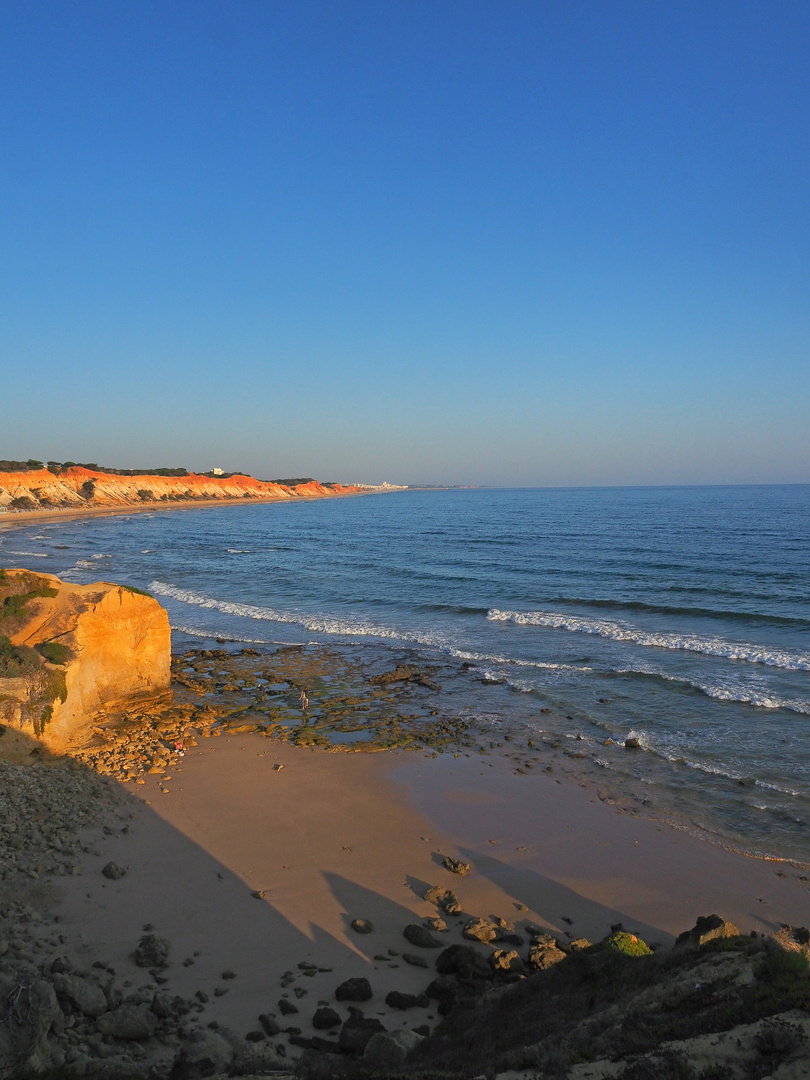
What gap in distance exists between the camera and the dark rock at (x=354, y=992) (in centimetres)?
700

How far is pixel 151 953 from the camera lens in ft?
24.4

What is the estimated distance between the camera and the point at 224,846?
411 inches

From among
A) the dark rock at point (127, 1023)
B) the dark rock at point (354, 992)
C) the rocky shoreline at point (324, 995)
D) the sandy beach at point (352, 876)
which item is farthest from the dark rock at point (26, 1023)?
the dark rock at point (354, 992)

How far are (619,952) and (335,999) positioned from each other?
3.14 m

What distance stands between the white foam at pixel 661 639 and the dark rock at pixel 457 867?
15.8 m

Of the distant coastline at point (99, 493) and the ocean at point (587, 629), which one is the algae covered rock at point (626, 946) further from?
the distant coastline at point (99, 493)

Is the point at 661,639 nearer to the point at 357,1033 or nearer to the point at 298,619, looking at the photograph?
the point at 298,619

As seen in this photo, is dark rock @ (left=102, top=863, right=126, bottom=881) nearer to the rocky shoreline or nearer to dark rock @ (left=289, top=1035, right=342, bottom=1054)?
the rocky shoreline

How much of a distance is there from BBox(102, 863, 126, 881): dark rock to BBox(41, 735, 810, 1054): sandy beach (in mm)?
109

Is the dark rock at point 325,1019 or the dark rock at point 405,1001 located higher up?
the dark rock at point 325,1019

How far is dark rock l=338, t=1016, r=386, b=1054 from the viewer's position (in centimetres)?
607

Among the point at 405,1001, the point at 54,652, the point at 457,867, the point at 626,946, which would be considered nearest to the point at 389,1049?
the point at 405,1001

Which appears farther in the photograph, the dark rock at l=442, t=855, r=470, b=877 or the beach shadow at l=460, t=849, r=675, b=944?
the dark rock at l=442, t=855, r=470, b=877

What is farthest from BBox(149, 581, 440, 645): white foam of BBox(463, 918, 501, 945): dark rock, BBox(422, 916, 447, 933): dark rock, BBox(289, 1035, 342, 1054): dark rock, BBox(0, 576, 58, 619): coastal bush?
BBox(289, 1035, 342, 1054): dark rock
